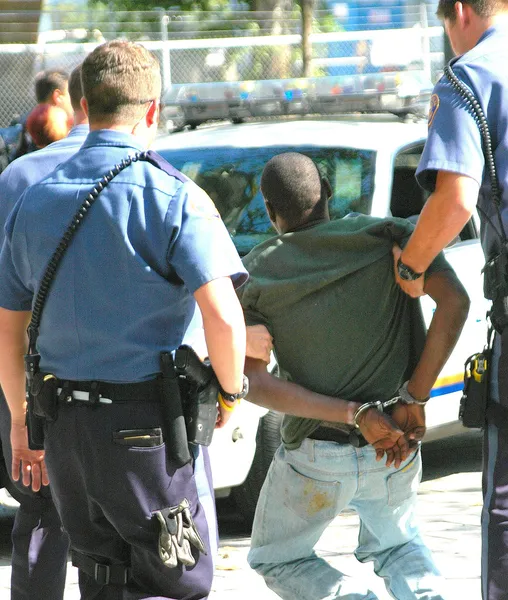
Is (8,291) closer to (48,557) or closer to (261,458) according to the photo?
(48,557)

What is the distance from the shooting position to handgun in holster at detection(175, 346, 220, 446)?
2918 millimetres

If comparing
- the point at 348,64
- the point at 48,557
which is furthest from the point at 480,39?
the point at 348,64

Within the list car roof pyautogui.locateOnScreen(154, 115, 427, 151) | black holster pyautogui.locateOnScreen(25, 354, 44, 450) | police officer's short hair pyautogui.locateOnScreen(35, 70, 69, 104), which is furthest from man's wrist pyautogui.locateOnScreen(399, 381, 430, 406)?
car roof pyautogui.locateOnScreen(154, 115, 427, 151)

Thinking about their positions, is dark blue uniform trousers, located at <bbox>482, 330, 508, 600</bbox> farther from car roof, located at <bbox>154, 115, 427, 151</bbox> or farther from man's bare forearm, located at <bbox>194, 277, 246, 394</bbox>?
car roof, located at <bbox>154, 115, 427, 151</bbox>

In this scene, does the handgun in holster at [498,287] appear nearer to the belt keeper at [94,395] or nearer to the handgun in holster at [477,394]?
the handgun in holster at [477,394]

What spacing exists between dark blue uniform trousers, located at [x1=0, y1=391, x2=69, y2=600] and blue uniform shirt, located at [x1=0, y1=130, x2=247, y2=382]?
99 cm

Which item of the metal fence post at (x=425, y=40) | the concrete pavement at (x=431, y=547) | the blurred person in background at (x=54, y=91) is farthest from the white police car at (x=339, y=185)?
the metal fence post at (x=425, y=40)

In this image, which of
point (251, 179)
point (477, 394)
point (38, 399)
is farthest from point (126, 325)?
point (251, 179)

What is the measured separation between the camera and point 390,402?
131 inches

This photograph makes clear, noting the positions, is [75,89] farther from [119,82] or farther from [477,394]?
[477,394]

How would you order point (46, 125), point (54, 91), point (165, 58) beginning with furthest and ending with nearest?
point (165, 58) → point (54, 91) → point (46, 125)

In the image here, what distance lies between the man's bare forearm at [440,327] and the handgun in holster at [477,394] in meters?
0.10

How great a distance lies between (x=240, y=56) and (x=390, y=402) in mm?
13359

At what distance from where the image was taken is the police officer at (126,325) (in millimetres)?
2850
